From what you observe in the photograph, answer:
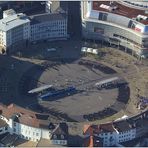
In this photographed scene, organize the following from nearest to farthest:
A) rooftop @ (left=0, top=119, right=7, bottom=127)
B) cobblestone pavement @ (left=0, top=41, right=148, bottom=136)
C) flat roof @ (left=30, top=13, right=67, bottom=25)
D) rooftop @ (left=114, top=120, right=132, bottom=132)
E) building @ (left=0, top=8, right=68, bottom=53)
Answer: rooftop @ (left=114, top=120, right=132, bottom=132) → rooftop @ (left=0, top=119, right=7, bottom=127) → cobblestone pavement @ (left=0, top=41, right=148, bottom=136) → building @ (left=0, top=8, right=68, bottom=53) → flat roof @ (left=30, top=13, right=67, bottom=25)

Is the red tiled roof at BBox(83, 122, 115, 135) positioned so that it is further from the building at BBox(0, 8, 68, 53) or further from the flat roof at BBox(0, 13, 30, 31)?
the flat roof at BBox(0, 13, 30, 31)

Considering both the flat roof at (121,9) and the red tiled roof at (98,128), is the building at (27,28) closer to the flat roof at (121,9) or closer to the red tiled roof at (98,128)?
the flat roof at (121,9)

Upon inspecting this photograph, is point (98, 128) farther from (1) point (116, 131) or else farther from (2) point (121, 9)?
(2) point (121, 9)

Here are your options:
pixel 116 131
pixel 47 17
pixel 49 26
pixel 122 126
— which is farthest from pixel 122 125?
pixel 47 17

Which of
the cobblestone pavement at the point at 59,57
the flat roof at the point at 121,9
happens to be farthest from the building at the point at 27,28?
the flat roof at the point at 121,9

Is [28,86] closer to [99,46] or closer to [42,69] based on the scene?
[42,69]

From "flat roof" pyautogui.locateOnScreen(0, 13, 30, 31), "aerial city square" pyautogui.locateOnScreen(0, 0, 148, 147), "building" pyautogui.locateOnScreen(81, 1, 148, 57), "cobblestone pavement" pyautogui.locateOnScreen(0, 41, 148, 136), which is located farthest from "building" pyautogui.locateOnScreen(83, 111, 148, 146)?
"flat roof" pyautogui.locateOnScreen(0, 13, 30, 31)
